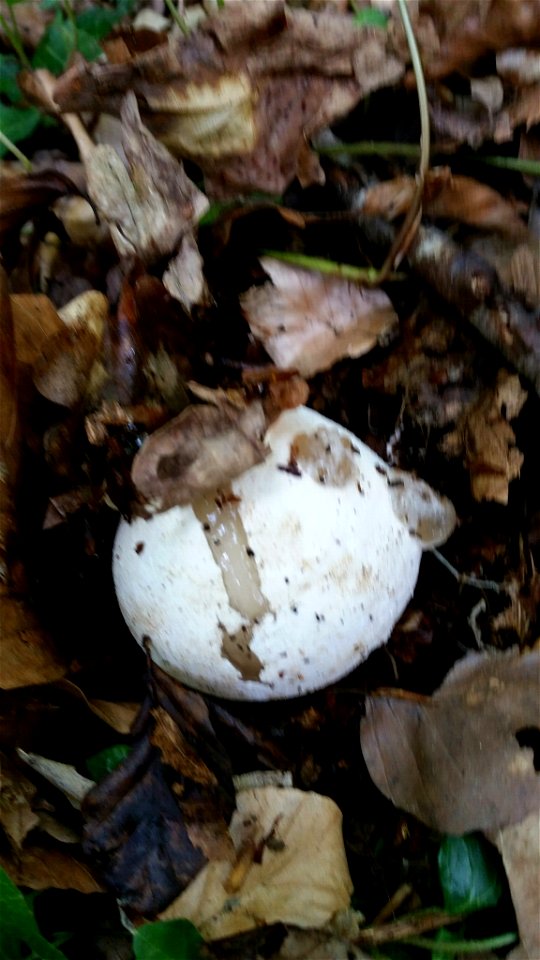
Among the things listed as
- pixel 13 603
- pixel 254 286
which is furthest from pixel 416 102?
pixel 13 603

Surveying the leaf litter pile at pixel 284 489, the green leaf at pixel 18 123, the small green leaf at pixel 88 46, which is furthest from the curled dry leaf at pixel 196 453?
the small green leaf at pixel 88 46

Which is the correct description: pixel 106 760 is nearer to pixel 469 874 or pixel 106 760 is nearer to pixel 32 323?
pixel 469 874

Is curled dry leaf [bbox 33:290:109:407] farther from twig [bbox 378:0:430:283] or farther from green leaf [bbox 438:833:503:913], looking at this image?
green leaf [bbox 438:833:503:913]

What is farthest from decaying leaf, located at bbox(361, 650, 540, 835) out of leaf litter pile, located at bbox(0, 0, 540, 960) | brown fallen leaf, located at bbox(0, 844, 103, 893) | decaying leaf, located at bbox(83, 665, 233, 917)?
brown fallen leaf, located at bbox(0, 844, 103, 893)

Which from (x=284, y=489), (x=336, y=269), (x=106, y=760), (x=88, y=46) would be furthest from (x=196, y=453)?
(x=88, y=46)

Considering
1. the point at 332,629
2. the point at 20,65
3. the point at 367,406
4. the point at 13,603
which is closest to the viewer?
the point at 332,629

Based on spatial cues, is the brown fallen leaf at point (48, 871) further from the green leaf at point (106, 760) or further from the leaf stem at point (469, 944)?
the leaf stem at point (469, 944)

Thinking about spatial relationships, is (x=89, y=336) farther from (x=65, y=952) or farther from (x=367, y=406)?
(x=65, y=952)
